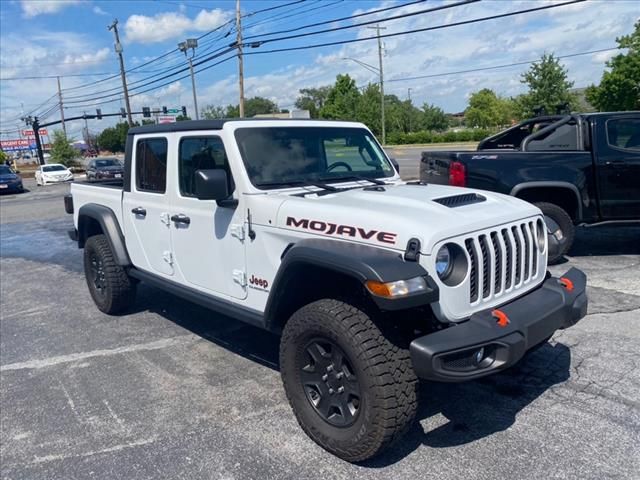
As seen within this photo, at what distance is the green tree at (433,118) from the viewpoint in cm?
7369

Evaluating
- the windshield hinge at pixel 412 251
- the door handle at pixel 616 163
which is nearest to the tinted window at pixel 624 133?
the door handle at pixel 616 163

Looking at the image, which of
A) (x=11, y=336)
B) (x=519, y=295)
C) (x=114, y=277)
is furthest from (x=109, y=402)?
(x=519, y=295)

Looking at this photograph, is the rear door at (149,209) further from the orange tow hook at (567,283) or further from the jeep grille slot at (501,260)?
the orange tow hook at (567,283)

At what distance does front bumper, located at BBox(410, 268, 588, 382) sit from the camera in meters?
2.62

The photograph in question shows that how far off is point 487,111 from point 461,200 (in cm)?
7442

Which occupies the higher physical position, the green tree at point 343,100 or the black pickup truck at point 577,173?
the green tree at point 343,100

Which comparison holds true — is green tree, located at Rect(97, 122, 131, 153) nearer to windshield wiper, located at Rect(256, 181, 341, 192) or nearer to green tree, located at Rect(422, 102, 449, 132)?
green tree, located at Rect(422, 102, 449, 132)

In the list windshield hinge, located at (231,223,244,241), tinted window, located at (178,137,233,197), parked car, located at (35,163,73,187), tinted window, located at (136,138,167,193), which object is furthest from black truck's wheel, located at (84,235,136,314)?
parked car, located at (35,163,73,187)

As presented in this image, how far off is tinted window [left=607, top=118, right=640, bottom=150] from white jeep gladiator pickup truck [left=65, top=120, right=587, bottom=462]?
3.72m

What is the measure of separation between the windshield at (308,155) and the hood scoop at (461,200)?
979mm

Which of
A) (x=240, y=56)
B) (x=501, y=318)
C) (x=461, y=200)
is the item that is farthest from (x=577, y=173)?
(x=240, y=56)

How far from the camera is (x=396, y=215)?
2955 millimetres

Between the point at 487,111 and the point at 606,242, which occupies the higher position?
the point at 487,111

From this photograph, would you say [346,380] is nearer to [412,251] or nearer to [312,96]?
[412,251]
